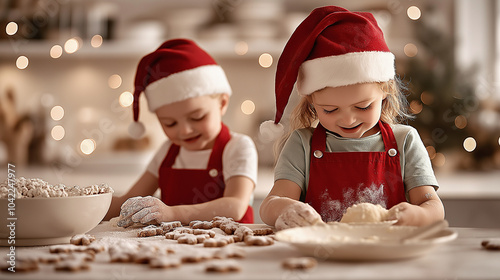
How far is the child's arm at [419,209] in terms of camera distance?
0.98 meters

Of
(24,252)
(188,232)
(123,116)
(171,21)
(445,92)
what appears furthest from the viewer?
(123,116)

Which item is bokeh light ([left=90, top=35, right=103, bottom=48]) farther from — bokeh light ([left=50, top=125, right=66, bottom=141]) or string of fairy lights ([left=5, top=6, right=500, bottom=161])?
bokeh light ([left=50, top=125, right=66, bottom=141])

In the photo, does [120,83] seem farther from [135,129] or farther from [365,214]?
[365,214]

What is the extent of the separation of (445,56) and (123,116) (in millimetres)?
1852

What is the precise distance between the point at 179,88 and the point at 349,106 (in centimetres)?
Result: 51

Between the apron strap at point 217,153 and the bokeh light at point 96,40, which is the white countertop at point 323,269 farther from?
the bokeh light at point 96,40

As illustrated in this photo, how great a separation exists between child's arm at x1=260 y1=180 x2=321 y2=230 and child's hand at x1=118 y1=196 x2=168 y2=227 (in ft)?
0.78

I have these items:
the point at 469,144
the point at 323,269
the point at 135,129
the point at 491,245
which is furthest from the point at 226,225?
the point at 469,144

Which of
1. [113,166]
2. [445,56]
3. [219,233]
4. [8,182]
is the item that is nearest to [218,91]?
[219,233]

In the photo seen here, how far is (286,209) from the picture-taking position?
1031mm

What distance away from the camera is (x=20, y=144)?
125 inches

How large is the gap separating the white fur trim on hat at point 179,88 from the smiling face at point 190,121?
18mm

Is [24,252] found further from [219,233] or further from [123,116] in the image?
[123,116]

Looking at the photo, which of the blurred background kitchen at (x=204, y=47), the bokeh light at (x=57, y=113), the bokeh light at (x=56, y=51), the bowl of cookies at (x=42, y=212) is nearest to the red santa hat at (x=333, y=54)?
the bowl of cookies at (x=42, y=212)
